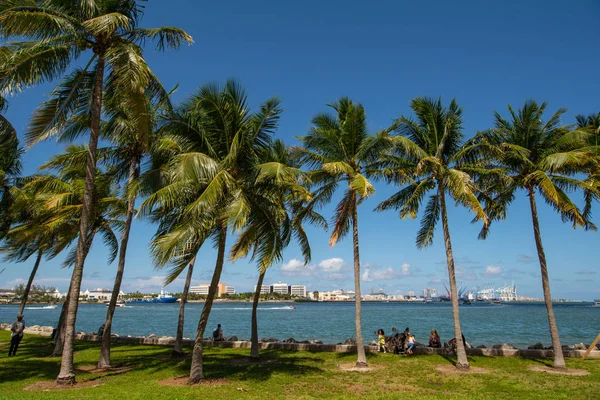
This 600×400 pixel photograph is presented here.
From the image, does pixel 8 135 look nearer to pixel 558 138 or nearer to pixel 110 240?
pixel 110 240

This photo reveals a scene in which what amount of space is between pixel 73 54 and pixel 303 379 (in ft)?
37.4

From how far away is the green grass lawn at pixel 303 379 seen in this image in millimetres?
10141

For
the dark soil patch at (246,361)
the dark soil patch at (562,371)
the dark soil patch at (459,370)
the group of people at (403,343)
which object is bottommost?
the dark soil patch at (246,361)

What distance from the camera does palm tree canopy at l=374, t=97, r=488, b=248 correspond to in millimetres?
14977

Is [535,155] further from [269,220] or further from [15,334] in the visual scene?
[15,334]

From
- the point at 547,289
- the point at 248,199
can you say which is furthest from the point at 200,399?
the point at 547,289

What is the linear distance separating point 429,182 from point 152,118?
10.1m

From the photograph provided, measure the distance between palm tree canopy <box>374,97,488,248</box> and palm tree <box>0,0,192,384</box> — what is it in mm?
8639

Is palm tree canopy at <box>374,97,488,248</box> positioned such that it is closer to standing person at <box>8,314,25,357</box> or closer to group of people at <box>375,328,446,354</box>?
group of people at <box>375,328,446,354</box>

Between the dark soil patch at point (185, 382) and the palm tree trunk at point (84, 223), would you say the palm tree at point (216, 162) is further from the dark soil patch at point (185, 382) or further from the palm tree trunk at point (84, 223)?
the palm tree trunk at point (84, 223)

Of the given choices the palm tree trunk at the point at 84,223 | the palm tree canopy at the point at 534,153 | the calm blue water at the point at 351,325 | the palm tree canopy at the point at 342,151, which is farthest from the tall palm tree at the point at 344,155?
the calm blue water at the point at 351,325

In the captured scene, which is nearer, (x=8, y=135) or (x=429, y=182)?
(x=8, y=135)

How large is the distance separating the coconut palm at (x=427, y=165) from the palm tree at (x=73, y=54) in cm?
867

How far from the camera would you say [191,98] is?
12.5 meters
